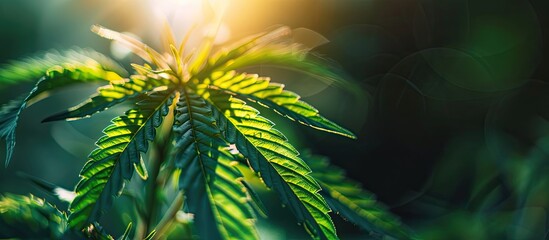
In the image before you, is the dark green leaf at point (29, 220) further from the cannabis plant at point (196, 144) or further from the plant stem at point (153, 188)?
the plant stem at point (153, 188)

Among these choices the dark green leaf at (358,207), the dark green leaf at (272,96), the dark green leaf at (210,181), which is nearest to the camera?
the dark green leaf at (210,181)

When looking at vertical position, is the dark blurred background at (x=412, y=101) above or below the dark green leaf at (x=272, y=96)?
below

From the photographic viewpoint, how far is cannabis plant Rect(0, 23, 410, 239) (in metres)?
0.63

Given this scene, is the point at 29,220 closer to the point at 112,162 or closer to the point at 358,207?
the point at 112,162

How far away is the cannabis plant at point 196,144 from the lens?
2.08 feet

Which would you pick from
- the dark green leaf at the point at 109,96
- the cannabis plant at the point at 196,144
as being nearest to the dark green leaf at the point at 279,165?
the cannabis plant at the point at 196,144

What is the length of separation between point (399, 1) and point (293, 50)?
4.46 metres

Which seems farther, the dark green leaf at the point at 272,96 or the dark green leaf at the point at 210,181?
the dark green leaf at the point at 272,96

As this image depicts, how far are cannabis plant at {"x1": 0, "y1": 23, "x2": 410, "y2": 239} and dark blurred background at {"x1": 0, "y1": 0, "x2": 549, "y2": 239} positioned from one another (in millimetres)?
155

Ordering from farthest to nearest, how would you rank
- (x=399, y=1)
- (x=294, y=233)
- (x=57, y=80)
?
(x=399, y=1), (x=294, y=233), (x=57, y=80)

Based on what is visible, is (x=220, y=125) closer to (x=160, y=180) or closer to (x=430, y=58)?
(x=160, y=180)

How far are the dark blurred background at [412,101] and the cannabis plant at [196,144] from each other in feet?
0.51

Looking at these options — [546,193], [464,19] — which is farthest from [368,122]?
[546,193]

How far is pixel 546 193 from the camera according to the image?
199cm
